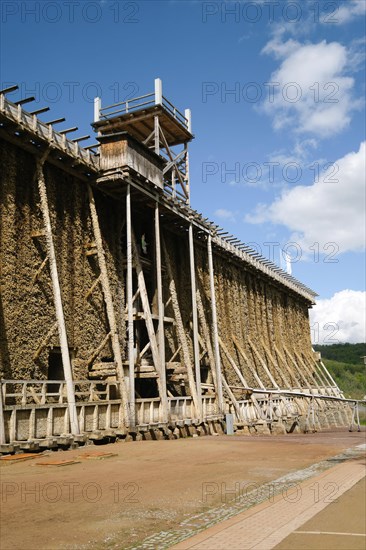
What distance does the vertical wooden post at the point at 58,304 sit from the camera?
44.8 feet

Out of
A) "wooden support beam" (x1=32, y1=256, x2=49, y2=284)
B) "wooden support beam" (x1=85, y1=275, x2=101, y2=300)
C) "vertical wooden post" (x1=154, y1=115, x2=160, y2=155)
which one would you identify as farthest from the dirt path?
"vertical wooden post" (x1=154, y1=115, x2=160, y2=155)

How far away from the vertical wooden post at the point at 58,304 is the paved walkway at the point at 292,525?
25.8ft

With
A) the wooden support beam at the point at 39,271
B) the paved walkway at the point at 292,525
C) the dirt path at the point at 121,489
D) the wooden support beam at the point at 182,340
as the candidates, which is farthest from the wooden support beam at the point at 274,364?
the paved walkway at the point at 292,525

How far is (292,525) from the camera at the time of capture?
510 centimetres

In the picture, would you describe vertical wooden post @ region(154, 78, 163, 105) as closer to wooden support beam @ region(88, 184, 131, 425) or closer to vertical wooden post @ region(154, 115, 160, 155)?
vertical wooden post @ region(154, 115, 160, 155)

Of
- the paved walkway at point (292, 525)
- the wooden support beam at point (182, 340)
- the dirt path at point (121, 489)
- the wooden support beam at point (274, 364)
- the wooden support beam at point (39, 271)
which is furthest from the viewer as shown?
the wooden support beam at point (274, 364)

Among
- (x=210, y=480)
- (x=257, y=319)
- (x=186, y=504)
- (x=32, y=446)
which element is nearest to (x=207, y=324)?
(x=257, y=319)

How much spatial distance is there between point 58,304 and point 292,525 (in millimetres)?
11105

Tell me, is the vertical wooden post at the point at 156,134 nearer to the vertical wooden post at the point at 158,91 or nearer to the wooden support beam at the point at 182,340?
the vertical wooden post at the point at 158,91

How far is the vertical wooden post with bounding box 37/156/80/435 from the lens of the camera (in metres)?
13.6

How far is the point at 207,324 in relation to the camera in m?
27.1

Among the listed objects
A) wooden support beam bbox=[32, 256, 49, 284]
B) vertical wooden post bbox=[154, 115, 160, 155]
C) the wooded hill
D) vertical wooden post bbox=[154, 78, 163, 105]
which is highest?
vertical wooden post bbox=[154, 78, 163, 105]

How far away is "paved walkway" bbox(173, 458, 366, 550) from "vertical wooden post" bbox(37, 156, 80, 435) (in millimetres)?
7852

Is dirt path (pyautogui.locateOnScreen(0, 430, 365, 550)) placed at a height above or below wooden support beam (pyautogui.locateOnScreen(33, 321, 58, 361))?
below
